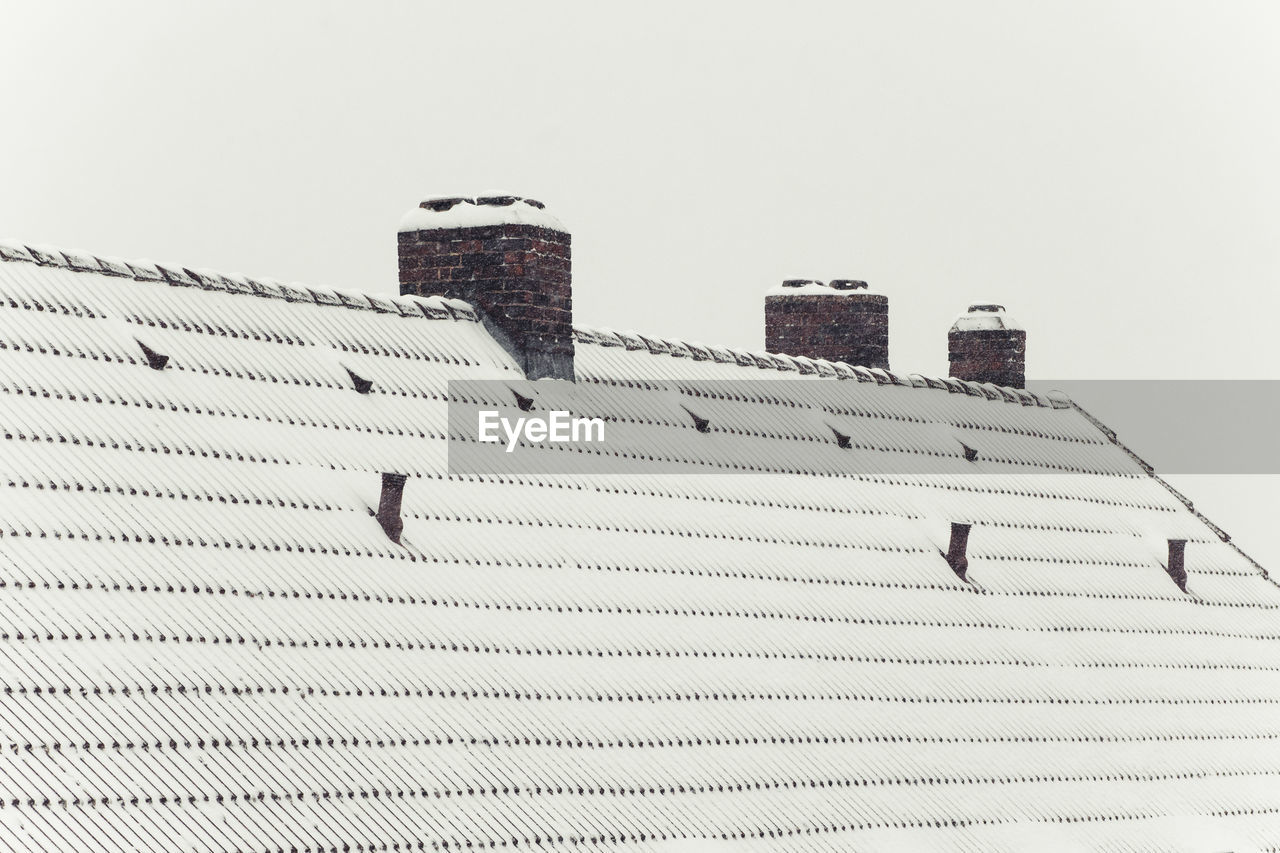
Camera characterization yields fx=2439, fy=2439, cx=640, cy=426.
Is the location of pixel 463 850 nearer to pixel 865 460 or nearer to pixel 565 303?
pixel 565 303

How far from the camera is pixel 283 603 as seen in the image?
40.2 ft

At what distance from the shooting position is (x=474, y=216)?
16109 millimetres

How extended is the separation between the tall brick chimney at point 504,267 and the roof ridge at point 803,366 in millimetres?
409

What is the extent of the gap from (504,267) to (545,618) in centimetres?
311

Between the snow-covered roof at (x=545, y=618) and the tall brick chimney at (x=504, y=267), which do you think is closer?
the snow-covered roof at (x=545, y=618)

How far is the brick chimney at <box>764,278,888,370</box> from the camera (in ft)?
68.3

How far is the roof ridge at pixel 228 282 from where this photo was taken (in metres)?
13.2

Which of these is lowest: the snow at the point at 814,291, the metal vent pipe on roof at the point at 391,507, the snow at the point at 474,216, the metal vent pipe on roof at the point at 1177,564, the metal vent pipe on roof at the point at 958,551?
the metal vent pipe on roof at the point at 1177,564

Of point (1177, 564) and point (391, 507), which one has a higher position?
point (391, 507)

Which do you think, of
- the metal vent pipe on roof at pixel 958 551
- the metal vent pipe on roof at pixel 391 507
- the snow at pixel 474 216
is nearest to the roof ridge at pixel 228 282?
the snow at pixel 474 216

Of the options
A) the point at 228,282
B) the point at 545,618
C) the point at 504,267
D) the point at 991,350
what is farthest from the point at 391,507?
the point at 991,350

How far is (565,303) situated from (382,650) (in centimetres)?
402

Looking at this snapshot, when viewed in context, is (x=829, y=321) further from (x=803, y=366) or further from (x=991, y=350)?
(x=803, y=366)

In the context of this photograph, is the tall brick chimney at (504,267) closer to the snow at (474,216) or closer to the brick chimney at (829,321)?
the snow at (474,216)
